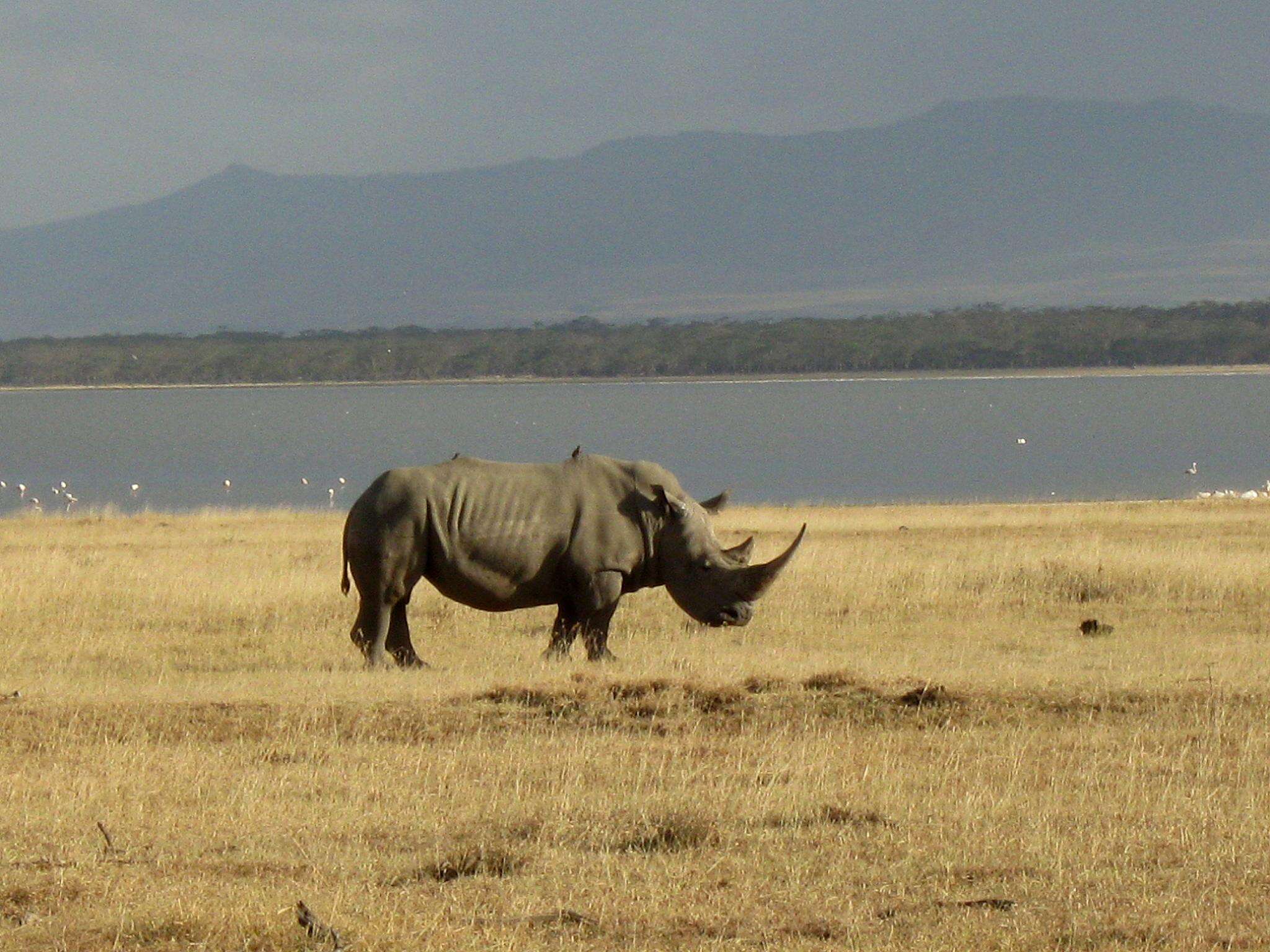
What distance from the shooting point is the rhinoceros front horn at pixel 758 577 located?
47.1 ft

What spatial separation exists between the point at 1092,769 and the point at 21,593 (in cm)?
1161

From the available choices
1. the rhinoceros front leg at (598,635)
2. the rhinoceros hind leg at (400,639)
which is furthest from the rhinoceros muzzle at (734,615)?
the rhinoceros hind leg at (400,639)

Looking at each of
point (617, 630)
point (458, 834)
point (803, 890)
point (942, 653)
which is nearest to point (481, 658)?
point (617, 630)

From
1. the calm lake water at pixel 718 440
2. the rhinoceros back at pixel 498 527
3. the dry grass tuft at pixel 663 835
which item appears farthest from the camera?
the calm lake water at pixel 718 440

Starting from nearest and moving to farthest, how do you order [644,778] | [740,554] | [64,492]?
[644,778], [740,554], [64,492]

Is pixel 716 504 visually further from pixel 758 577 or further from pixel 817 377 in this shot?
pixel 817 377

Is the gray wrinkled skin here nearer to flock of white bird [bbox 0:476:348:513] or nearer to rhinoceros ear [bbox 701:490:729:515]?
rhinoceros ear [bbox 701:490:729:515]

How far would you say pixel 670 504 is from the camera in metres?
14.6

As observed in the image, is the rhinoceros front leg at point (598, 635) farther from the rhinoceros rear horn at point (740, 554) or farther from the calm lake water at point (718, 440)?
the calm lake water at point (718, 440)

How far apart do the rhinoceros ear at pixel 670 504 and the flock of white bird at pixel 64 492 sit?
98.9 feet

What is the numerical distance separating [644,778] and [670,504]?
5.15 m

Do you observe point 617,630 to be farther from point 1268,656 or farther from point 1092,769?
point 1092,769

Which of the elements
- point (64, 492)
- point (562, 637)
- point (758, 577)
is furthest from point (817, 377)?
point (562, 637)

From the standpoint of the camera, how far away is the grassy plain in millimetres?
6980
